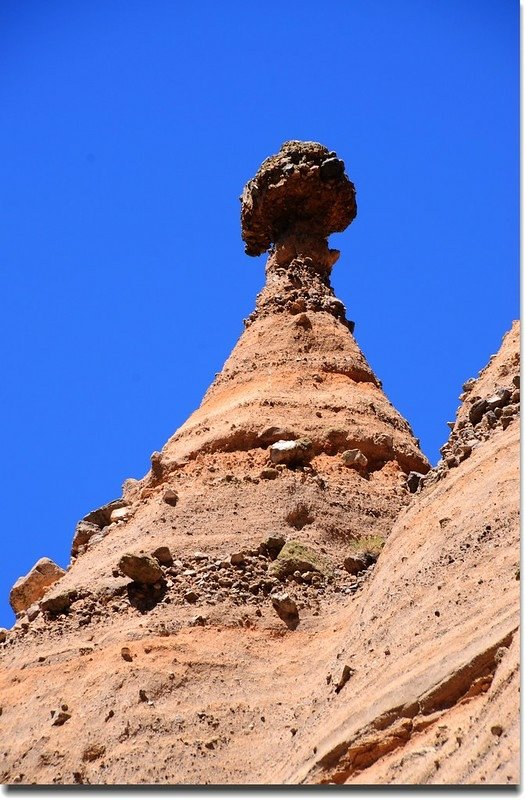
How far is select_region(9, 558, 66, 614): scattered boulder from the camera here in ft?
77.2

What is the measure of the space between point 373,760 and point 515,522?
3.32 meters

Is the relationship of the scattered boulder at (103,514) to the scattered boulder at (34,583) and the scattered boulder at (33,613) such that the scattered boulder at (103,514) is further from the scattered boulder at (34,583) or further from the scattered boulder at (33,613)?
the scattered boulder at (33,613)

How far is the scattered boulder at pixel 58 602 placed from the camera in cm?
1972

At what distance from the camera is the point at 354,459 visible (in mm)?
23109

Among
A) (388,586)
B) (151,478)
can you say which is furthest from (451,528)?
(151,478)

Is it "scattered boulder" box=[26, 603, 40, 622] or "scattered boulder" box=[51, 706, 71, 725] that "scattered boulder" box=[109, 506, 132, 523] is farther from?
"scattered boulder" box=[51, 706, 71, 725]

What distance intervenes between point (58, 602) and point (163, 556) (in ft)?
5.72

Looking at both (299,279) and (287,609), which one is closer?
(287,609)

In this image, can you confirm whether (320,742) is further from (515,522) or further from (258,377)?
(258,377)

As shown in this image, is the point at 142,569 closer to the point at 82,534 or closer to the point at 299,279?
the point at 82,534

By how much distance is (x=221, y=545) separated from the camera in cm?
2030

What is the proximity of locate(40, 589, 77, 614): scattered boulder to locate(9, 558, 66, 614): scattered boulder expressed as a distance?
3579 millimetres

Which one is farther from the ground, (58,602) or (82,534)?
(82,534)

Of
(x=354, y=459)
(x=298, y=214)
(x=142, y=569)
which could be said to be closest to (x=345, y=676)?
(x=142, y=569)
